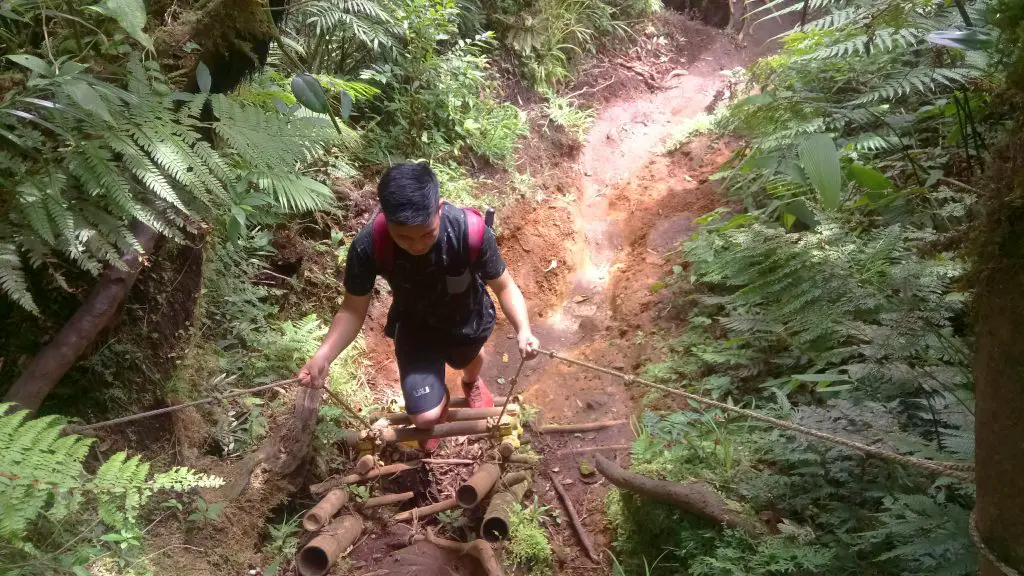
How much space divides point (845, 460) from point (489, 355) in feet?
10.0

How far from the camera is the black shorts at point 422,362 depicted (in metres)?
3.20

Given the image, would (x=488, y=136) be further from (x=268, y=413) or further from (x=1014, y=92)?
(x=1014, y=92)

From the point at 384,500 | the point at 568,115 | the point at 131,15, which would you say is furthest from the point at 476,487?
the point at 568,115

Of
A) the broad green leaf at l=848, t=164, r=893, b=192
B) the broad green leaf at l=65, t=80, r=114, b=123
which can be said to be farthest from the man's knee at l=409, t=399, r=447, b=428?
the broad green leaf at l=848, t=164, r=893, b=192

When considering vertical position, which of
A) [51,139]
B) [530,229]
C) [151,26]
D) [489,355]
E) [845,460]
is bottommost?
[489,355]

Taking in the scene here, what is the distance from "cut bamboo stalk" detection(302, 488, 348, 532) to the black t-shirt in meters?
0.93

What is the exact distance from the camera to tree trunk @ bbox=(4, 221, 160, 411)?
210cm

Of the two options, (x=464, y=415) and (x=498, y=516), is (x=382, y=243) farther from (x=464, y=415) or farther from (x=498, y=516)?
(x=498, y=516)

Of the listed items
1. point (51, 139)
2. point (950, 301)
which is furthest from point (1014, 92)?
point (51, 139)

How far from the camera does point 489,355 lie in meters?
4.98

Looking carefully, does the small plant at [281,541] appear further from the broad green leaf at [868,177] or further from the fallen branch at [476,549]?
the broad green leaf at [868,177]

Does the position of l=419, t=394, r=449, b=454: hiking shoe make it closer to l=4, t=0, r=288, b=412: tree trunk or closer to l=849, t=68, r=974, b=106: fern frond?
l=4, t=0, r=288, b=412: tree trunk

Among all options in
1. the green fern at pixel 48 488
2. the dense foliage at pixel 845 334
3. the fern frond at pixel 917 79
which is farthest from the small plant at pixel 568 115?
Result: the green fern at pixel 48 488

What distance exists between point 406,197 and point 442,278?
0.65 m
